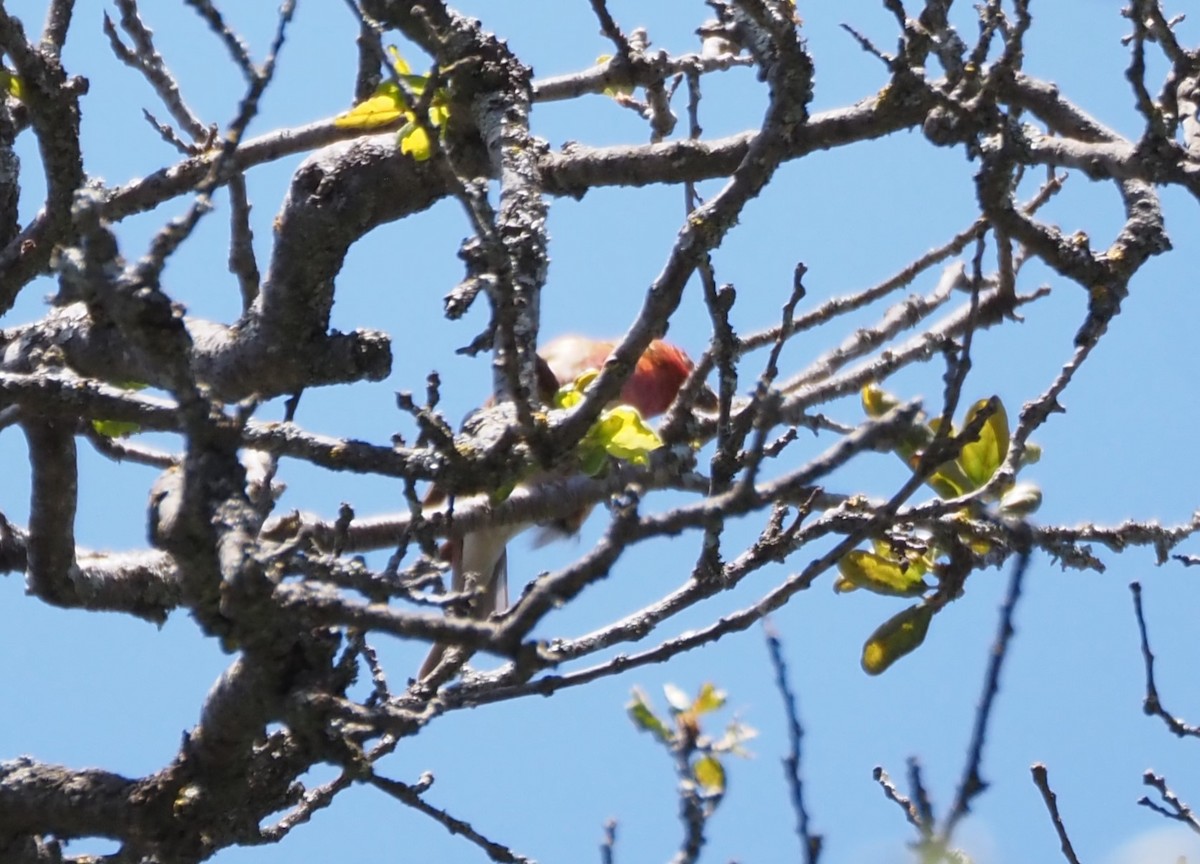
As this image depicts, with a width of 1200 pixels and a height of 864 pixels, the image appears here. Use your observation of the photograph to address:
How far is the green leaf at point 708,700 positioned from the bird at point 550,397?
859mm

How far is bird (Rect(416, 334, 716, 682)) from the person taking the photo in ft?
13.4

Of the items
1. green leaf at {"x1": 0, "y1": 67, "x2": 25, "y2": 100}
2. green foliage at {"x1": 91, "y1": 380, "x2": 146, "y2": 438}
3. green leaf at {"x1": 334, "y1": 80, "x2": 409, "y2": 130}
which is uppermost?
green leaf at {"x1": 0, "y1": 67, "x2": 25, "y2": 100}

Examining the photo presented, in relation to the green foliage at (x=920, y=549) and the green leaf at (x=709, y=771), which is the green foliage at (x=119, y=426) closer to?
the green leaf at (x=709, y=771)

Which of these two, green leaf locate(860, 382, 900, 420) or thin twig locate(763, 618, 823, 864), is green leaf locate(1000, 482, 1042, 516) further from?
thin twig locate(763, 618, 823, 864)

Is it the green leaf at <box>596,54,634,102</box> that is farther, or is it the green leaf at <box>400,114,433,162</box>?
the green leaf at <box>596,54,634,102</box>

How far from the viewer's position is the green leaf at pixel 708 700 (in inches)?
103

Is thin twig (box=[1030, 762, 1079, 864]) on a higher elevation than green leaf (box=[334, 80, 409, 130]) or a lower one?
lower

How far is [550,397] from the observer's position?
366 cm

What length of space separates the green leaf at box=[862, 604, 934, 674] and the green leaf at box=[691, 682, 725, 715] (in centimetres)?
48

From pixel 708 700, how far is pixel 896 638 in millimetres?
573

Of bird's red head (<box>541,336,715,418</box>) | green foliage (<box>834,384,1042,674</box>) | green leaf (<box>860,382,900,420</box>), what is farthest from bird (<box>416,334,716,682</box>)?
green foliage (<box>834,384,1042,674</box>)

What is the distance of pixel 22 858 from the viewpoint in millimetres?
2492

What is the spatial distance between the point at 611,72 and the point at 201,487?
8.10ft

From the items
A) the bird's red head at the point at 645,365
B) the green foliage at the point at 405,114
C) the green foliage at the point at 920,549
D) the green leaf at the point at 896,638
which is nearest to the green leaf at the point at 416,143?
the green foliage at the point at 405,114
